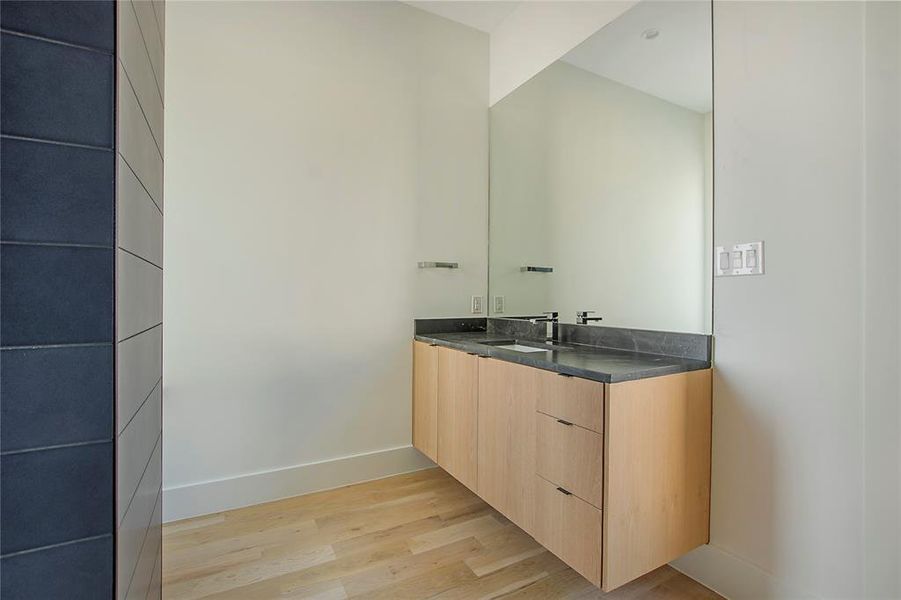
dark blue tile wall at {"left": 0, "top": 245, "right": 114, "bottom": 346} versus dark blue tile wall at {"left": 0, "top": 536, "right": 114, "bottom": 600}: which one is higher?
dark blue tile wall at {"left": 0, "top": 245, "right": 114, "bottom": 346}

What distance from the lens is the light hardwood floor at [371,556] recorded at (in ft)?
5.08

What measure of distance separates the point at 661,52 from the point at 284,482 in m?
2.76

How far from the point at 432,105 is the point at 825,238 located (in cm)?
213

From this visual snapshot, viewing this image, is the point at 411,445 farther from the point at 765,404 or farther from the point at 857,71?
the point at 857,71

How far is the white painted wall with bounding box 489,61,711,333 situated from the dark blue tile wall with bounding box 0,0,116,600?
1.81 m

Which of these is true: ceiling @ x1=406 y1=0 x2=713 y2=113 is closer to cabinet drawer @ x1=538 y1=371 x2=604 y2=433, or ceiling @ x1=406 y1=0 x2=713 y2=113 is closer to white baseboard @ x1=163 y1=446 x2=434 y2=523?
cabinet drawer @ x1=538 y1=371 x2=604 y2=433

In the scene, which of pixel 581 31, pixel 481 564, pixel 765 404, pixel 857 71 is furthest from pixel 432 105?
pixel 481 564

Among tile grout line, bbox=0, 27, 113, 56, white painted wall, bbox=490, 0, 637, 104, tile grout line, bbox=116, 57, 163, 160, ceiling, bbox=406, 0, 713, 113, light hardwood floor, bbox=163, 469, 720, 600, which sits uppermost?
white painted wall, bbox=490, 0, 637, 104

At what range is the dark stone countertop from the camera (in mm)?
1407

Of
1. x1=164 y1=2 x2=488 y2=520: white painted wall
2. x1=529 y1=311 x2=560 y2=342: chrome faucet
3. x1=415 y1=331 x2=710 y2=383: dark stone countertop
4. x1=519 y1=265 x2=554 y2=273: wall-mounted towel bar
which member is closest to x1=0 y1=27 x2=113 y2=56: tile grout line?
x1=415 y1=331 x2=710 y2=383: dark stone countertop

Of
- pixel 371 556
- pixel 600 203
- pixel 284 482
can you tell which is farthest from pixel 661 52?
pixel 284 482

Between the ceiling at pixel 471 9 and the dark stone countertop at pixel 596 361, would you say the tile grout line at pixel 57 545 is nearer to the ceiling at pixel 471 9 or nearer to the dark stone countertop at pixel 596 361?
the dark stone countertop at pixel 596 361

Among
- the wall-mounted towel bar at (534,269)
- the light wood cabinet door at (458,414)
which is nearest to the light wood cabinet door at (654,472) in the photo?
the light wood cabinet door at (458,414)

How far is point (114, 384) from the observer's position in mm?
675
